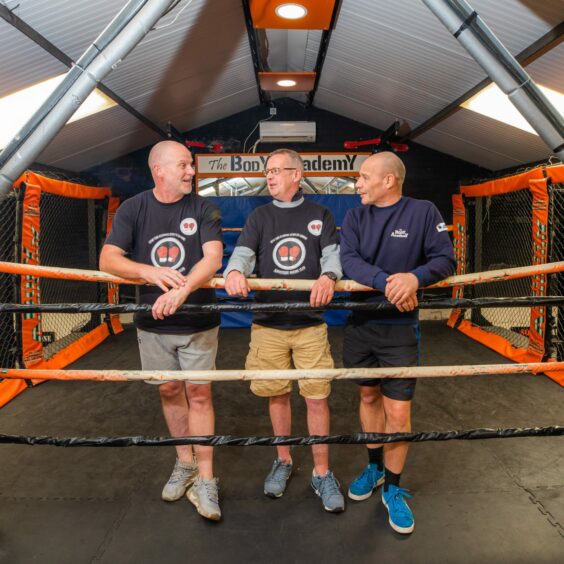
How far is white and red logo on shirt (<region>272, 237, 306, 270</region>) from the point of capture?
178 cm

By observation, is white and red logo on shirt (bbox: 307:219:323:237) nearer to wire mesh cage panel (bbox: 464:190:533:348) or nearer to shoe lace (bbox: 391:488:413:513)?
shoe lace (bbox: 391:488:413:513)

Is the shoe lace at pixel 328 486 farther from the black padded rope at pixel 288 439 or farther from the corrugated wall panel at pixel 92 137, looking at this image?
the corrugated wall panel at pixel 92 137

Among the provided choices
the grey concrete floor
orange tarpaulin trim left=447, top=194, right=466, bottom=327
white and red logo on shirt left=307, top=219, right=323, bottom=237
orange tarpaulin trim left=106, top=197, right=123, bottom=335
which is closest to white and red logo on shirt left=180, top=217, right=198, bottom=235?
white and red logo on shirt left=307, top=219, right=323, bottom=237

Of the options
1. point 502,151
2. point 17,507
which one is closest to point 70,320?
point 17,507

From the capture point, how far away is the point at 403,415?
1.62m

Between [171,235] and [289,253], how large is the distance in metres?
0.50

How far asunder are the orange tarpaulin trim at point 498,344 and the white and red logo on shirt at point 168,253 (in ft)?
11.8

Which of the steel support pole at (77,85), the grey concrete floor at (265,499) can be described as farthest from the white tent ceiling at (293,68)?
the grey concrete floor at (265,499)

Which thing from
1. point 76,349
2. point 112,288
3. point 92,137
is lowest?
point 76,349

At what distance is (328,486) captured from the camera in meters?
1.79

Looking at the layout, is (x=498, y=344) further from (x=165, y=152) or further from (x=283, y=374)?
(x=165, y=152)

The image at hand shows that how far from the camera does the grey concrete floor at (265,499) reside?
1.51 meters

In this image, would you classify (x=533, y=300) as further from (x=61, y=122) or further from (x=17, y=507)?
(x=17, y=507)

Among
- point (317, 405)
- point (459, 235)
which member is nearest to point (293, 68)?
point (459, 235)
